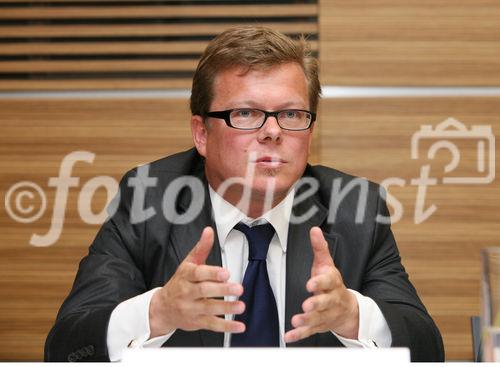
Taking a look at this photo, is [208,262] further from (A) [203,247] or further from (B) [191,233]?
(A) [203,247]

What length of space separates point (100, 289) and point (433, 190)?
1.82m

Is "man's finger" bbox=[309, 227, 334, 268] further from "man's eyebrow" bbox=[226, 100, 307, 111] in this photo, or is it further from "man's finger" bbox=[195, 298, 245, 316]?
"man's eyebrow" bbox=[226, 100, 307, 111]

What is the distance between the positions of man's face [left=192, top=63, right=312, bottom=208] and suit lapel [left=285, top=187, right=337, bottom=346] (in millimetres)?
110

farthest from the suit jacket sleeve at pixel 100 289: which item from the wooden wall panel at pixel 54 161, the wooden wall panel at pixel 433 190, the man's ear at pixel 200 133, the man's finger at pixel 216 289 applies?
the wooden wall panel at pixel 433 190

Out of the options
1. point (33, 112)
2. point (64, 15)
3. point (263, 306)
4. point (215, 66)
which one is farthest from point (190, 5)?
point (263, 306)

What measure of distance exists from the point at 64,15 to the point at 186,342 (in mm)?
1929

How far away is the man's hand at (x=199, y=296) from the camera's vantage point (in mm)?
1338

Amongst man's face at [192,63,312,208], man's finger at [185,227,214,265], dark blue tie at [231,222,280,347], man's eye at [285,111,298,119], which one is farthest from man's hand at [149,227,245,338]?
man's eye at [285,111,298,119]

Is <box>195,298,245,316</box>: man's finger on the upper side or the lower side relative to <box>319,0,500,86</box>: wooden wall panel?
lower

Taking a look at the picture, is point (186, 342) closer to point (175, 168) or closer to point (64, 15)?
point (175, 168)

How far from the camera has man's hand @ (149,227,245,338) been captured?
52.7 inches

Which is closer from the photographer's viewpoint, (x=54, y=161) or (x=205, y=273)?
(x=205, y=273)

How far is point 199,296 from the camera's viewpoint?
1376 millimetres

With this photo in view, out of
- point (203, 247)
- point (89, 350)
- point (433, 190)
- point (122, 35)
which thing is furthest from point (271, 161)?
Result: point (122, 35)
